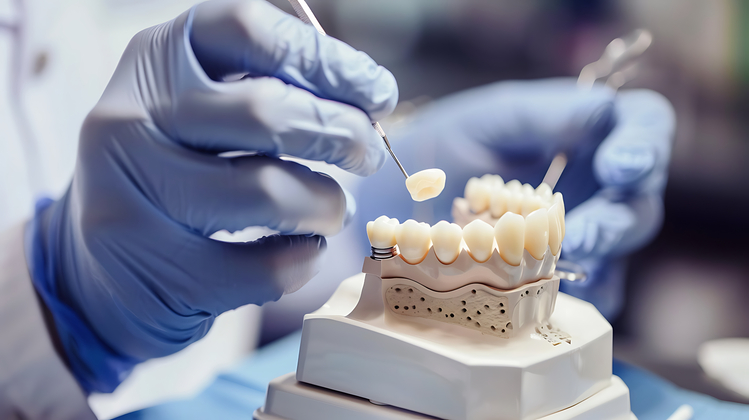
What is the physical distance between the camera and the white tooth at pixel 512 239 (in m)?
0.82

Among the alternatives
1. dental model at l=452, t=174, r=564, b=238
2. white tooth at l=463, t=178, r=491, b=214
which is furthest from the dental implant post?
white tooth at l=463, t=178, r=491, b=214

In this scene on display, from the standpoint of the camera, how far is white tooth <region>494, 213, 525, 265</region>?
815mm

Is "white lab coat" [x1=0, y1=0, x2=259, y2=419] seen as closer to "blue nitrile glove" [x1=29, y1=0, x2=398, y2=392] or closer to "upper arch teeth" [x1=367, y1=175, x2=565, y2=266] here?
"blue nitrile glove" [x1=29, y1=0, x2=398, y2=392]

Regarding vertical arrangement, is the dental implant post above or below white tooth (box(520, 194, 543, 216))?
above

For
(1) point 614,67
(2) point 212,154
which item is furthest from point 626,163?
(2) point 212,154

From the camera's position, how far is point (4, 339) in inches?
36.4

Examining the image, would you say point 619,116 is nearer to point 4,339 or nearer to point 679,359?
point 679,359

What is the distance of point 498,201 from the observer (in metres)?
1.30

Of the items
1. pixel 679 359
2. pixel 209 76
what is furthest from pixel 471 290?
pixel 679 359

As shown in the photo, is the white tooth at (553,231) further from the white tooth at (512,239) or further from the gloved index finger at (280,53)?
the gloved index finger at (280,53)

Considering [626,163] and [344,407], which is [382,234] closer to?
[344,407]

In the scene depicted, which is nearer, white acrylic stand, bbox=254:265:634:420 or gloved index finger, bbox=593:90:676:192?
white acrylic stand, bbox=254:265:634:420

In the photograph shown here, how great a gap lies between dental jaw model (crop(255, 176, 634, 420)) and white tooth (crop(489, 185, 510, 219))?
33 cm

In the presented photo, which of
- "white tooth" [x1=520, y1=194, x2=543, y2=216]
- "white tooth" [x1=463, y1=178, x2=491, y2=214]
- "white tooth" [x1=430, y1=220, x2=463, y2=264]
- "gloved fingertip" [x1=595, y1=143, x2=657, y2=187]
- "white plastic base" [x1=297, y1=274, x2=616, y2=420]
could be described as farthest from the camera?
"gloved fingertip" [x1=595, y1=143, x2=657, y2=187]
